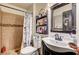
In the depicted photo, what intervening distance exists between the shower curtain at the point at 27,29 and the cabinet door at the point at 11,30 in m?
0.05

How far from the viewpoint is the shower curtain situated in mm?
1433

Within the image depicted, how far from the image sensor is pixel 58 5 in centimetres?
143

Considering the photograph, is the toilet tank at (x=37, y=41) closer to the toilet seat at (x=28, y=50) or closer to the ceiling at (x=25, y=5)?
the toilet seat at (x=28, y=50)

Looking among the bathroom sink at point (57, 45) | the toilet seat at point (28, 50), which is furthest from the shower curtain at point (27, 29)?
the bathroom sink at point (57, 45)

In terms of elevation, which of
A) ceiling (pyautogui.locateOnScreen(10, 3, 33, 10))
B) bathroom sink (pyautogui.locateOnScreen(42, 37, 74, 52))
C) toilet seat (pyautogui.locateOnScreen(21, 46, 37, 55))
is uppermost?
ceiling (pyautogui.locateOnScreen(10, 3, 33, 10))

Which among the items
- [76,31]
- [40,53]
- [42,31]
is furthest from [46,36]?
[76,31]

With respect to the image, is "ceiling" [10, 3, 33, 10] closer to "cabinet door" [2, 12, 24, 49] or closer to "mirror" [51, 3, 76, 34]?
"cabinet door" [2, 12, 24, 49]

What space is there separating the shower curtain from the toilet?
0.17 feet

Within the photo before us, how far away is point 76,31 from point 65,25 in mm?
139

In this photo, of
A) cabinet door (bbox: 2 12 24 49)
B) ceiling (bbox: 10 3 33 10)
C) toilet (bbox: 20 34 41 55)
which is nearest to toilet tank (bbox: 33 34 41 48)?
toilet (bbox: 20 34 41 55)

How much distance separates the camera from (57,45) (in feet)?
4.64

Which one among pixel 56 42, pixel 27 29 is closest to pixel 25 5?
pixel 27 29

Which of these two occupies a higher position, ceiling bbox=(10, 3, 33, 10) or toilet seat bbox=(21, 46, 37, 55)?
ceiling bbox=(10, 3, 33, 10)

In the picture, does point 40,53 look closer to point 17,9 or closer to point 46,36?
point 46,36
